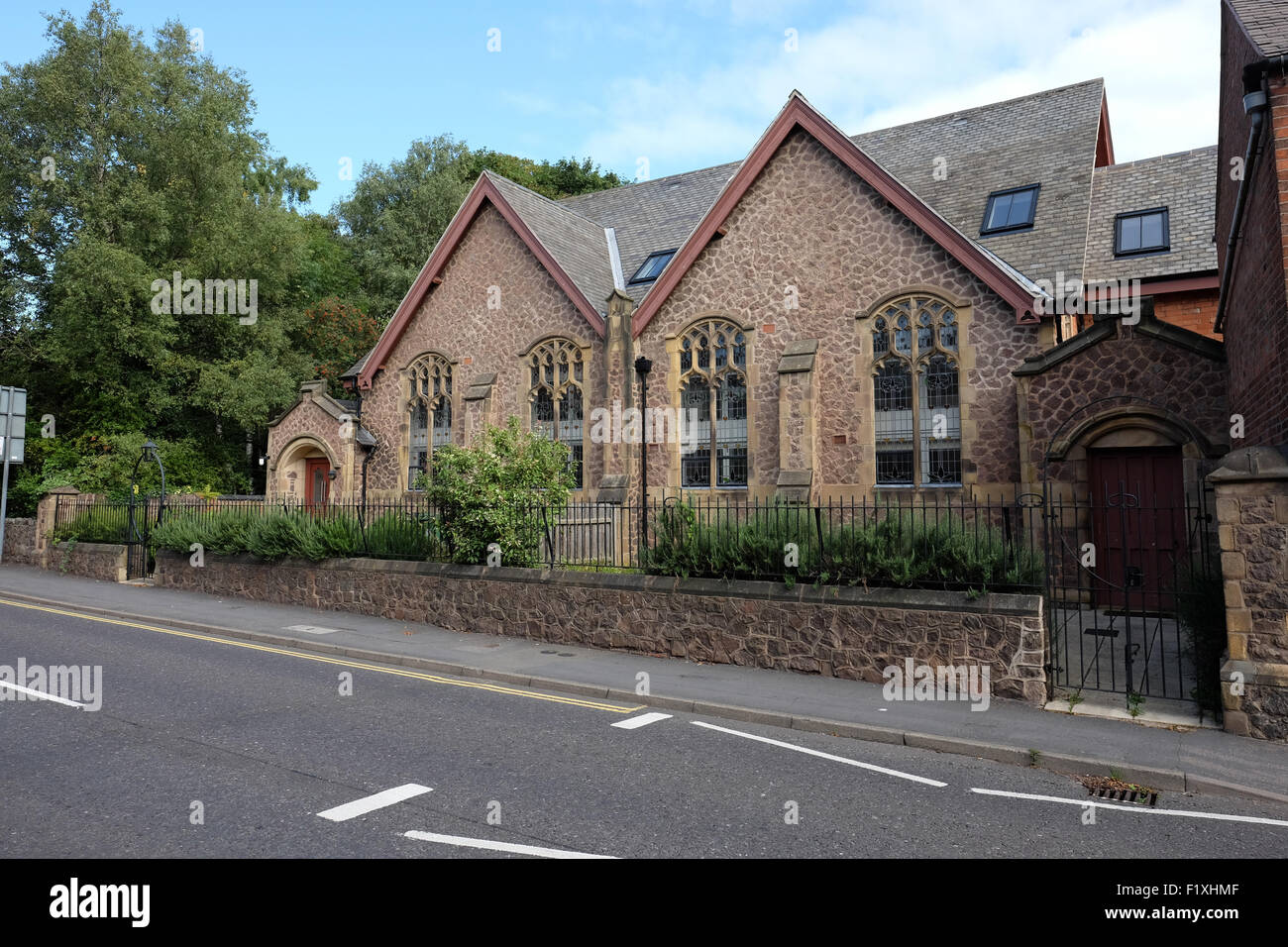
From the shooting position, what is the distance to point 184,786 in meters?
5.77

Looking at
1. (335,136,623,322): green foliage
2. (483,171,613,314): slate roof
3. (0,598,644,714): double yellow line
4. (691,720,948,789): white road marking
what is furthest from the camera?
(335,136,623,322): green foliage

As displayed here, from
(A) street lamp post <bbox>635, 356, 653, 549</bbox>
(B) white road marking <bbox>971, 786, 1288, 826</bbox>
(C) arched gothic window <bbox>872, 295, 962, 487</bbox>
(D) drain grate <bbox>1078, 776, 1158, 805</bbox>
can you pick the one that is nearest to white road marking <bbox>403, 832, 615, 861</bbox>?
(B) white road marking <bbox>971, 786, 1288, 826</bbox>

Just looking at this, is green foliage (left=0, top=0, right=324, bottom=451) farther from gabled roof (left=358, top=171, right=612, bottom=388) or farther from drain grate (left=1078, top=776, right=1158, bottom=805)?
drain grate (left=1078, top=776, right=1158, bottom=805)

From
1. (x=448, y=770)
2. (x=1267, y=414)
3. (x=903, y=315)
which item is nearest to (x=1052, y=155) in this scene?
(x=903, y=315)

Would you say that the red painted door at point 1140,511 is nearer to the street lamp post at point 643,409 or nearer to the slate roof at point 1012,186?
the slate roof at point 1012,186

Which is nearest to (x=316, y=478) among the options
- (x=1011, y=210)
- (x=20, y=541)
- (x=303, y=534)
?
(x=20, y=541)

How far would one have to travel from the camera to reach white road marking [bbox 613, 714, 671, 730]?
7.95 meters

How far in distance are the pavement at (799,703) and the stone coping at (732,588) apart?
3.15 feet

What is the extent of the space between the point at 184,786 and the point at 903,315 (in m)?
15.3

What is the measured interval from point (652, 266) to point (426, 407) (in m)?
7.85

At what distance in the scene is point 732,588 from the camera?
1093 centimetres

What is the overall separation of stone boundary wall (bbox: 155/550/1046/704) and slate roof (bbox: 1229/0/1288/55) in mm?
6010

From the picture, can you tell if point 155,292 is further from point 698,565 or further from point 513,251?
point 698,565

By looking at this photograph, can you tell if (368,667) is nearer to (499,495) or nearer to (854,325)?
(499,495)
